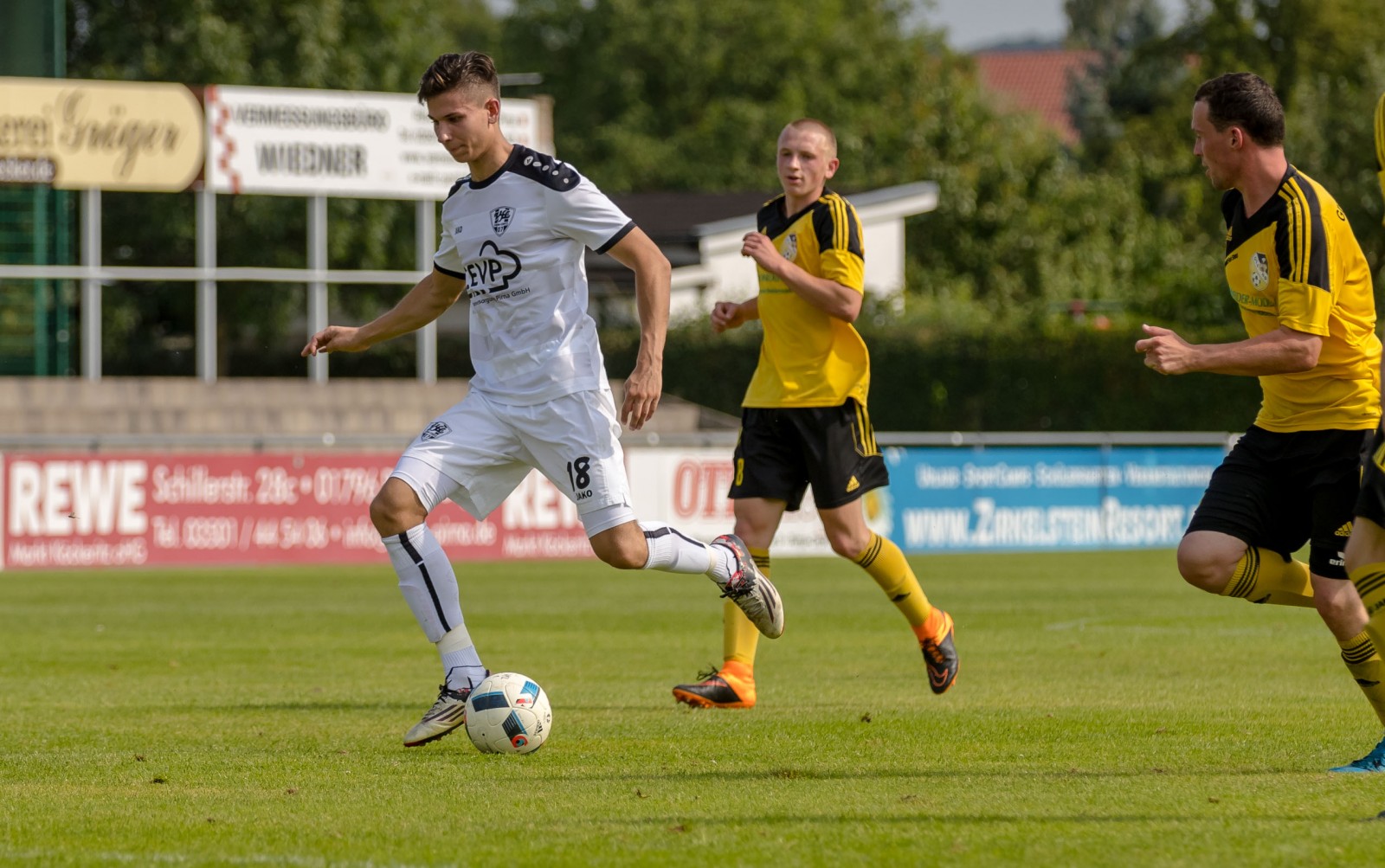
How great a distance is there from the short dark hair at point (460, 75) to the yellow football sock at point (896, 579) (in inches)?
113

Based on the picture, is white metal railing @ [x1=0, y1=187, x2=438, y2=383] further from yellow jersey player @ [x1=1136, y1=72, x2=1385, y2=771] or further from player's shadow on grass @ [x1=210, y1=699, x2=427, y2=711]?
yellow jersey player @ [x1=1136, y1=72, x2=1385, y2=771]

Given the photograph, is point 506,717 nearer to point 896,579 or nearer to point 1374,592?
point 896,579

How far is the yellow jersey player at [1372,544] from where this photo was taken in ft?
18.2

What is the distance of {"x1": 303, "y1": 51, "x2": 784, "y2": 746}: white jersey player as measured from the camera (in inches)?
288

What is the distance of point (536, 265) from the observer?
292 inches

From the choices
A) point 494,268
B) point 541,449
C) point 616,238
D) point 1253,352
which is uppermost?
point 616,238

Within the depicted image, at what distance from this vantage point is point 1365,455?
5707mm

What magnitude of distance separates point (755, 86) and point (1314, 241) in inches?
2570

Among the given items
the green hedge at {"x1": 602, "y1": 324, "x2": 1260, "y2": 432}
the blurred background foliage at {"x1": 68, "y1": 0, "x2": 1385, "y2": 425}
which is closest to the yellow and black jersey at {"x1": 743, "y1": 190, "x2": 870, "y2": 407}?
the green hedge at {"x1": 602, "y1": 324, "x2": 1260, "y2": 432}

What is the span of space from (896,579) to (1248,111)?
3214mm

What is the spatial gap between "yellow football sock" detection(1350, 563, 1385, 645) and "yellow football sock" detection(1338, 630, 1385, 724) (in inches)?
34.0

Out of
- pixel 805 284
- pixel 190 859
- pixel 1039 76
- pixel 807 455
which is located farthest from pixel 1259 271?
pixel 1039 76

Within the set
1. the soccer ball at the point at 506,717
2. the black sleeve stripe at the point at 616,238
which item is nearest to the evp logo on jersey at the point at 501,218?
the black sleeve stripe at the point at 616,238

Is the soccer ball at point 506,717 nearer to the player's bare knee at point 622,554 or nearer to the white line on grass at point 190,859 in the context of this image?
the player's bare knee at point 622,554
